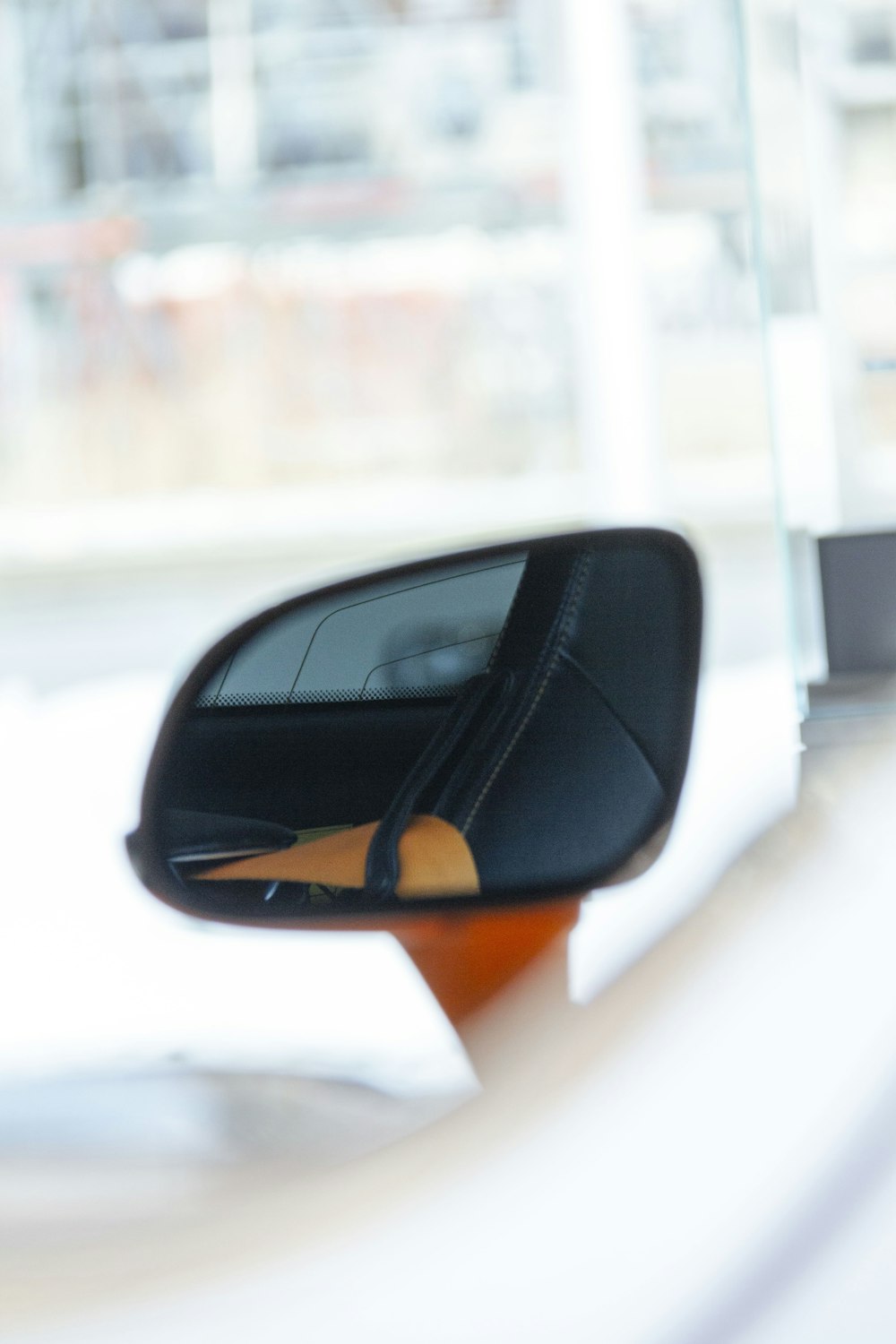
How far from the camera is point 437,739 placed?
0.40 meters

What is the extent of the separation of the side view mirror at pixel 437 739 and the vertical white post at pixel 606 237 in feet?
10.2

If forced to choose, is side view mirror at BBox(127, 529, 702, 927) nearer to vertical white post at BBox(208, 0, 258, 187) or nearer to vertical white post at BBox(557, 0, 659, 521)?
vertical white post at BBox(557, 0, 659, 521)

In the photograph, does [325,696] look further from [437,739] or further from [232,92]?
[232,92]

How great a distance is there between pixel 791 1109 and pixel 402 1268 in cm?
8

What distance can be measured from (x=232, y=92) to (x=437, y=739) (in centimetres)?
480

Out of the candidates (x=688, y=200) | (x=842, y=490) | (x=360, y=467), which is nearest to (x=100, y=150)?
(x=360, y=467)

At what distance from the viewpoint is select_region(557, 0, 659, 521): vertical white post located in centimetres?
354

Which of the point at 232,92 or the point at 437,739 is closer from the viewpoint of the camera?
the point at 437,739

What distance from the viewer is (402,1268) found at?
28 centimetres

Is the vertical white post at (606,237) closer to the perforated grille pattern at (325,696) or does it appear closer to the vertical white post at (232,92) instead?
the vertical white post at (232,92)

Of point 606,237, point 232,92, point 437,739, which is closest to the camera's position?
point 437,739

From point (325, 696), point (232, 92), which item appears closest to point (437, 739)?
point (325, 696)

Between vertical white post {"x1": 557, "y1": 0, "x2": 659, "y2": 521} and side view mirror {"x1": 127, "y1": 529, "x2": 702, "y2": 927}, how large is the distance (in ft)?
10.2

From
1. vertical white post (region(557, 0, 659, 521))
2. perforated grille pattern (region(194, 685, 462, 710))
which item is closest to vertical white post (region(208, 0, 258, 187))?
vertical white post (region(557, 0, 659, 521))
